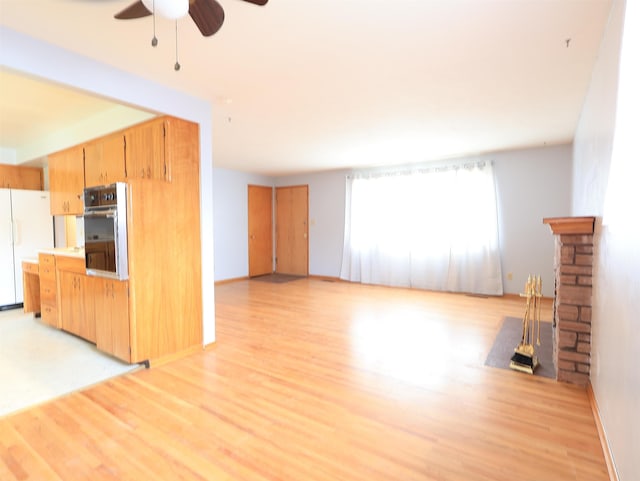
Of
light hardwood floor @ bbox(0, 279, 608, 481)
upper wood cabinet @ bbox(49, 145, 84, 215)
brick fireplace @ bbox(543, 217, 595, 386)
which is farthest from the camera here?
upper wood cabinet @ bbox(49, 145, 84, 215)

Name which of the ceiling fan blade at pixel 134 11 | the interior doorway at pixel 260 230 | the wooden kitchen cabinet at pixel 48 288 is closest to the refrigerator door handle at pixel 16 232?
the wooden kitchen cabinet at pixel 48 288

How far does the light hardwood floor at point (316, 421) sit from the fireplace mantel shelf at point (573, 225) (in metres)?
1.15

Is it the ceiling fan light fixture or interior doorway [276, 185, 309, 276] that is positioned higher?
the ceiling fan light fixture

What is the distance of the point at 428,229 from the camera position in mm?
5758

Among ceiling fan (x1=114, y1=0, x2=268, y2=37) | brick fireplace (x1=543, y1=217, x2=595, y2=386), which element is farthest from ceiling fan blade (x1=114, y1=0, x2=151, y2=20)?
brick fireplace (x1=543, y1=217, x2=595, y2=386)

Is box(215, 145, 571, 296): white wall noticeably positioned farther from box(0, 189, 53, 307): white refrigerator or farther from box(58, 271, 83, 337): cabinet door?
box(0, 189, 53, 307): white refrigerator

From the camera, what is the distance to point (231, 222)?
22.0ft

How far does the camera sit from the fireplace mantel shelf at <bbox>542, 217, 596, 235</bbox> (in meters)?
2.22

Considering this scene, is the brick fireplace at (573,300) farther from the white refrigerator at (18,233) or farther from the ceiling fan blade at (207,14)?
the white refrigerator at (18,233)

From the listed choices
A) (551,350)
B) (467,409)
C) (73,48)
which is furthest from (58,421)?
(551,350)

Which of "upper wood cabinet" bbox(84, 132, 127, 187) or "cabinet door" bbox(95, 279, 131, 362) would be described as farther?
"upper wood cabinet" bbox(84, 132, 127, 187)

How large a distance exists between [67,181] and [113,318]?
7.17ft

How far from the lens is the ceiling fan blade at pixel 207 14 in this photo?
1.45 m

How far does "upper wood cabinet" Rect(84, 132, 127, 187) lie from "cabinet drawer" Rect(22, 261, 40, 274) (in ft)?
4.39
